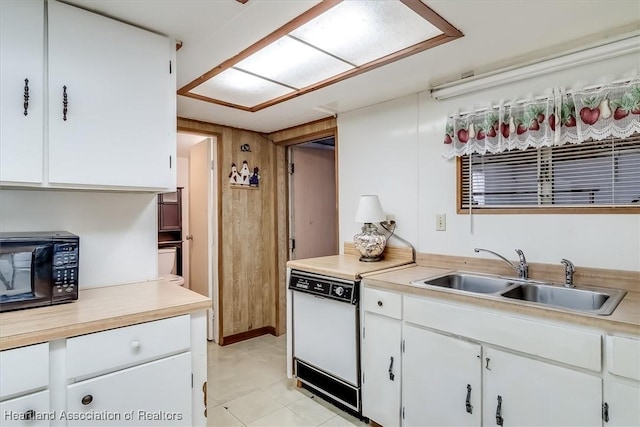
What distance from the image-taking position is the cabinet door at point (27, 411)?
1070 mm

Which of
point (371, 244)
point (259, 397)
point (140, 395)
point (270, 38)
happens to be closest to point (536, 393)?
point (371, 244)

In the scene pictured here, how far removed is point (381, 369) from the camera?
1971 millimetres

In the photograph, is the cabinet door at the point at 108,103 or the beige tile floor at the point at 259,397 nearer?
the cabinet door at the point at 108,103

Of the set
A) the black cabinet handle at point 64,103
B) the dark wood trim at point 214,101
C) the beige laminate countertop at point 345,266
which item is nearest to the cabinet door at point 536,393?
the beige laminate countertop at point 345,266

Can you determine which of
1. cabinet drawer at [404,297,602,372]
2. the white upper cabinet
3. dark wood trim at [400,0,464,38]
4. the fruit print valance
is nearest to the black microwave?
the white upper cabinet

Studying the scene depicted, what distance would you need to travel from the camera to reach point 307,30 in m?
1.60

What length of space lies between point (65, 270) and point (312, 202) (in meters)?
2.68

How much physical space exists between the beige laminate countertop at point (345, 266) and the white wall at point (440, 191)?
259 mm

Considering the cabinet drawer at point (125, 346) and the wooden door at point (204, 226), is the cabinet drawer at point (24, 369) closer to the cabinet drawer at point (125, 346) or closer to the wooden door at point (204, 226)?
the cabinet drawer at point (125, 346)

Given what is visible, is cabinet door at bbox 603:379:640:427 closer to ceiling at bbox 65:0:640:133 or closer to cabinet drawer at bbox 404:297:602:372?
cabinet drawer at bbox 404:297:602:372

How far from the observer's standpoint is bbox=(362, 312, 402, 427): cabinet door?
74.9 inches

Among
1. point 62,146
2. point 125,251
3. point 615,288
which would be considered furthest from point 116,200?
point 615,288

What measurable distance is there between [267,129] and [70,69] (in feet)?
6.93

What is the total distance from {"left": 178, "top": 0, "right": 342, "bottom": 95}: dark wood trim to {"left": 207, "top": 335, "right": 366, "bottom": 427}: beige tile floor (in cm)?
212
